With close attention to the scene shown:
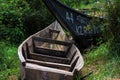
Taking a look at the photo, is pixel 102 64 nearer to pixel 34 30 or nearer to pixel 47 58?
pixel 47 58

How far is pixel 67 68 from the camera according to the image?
19.7 feet

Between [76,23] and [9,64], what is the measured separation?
2104mm

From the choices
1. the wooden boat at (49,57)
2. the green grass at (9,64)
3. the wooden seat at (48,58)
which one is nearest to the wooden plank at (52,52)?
the wooden boat at (49,57)

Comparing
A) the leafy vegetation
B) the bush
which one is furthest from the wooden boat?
the bush

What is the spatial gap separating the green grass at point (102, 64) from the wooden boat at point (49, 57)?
16.0 inches

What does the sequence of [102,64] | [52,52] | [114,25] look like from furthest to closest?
1. [52,52]
2. [114,25]
3. [102,64]

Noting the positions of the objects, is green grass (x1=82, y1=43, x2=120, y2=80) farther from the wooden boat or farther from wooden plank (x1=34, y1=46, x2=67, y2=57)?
wooden plank (x1=34, y1=46, x2=67, y2=57)

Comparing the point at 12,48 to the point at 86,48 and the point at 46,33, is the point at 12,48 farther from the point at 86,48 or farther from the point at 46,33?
the point at 86,48

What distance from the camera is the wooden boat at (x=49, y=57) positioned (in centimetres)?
535

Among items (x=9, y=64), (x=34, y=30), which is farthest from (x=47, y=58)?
(x=34, y=30)

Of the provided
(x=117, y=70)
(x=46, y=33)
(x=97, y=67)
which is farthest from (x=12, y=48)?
(x=117, y=70)

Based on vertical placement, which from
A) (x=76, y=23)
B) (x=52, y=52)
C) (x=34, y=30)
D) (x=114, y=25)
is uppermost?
(x=114, y=25)

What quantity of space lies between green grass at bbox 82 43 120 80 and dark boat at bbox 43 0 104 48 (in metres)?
0.56

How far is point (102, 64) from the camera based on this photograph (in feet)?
21.7
